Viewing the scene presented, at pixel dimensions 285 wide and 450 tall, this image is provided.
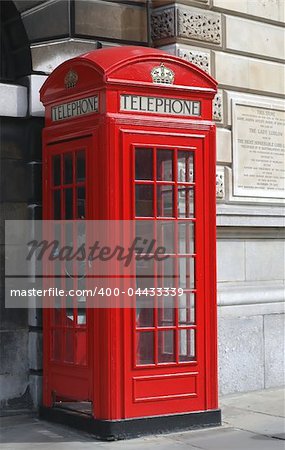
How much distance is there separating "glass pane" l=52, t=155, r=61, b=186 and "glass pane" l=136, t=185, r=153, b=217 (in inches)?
31.9

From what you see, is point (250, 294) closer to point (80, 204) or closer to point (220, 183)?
point (220, 183)

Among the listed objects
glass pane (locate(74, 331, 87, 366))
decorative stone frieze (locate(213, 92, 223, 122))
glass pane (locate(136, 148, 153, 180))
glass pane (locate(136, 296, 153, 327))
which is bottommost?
glass pane (locate(74, 331, 87, 366))

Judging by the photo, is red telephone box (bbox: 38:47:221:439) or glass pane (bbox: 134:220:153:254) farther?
glass pane (bbox: 134:220:153:254)

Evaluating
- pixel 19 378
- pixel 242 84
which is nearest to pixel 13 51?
pixel 242 84

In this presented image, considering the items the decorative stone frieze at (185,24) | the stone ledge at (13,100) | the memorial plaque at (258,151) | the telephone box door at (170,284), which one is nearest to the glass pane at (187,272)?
the telephone box door at (170,284)

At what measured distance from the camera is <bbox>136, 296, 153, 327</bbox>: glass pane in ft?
23.3

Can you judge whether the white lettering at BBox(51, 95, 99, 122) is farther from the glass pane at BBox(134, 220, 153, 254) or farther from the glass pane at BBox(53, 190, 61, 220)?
the glass pane at BBox(134, 220, 153, 254)

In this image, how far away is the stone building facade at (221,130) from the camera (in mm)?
7980

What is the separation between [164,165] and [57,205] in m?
1.05

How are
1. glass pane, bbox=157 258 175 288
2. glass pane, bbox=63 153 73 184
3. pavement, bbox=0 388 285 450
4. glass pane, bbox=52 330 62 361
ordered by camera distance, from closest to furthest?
pavement, bbox=0 388 285 450 < glass pane, bbox=157 258 175 288 < glass pane, bbox=63 153 73 184 < glass pane, bbox=52 330 62 361

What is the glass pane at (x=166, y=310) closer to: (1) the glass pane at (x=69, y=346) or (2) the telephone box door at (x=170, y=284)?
(2) the telephone box door at (x=170, y=284)

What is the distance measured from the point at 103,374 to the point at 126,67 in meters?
2.44

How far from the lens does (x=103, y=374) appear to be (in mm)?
6863

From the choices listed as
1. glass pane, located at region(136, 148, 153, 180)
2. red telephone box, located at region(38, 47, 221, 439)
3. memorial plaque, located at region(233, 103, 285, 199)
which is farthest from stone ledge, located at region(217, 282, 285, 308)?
glass pane, located at region(136, 148, 153, 180)
